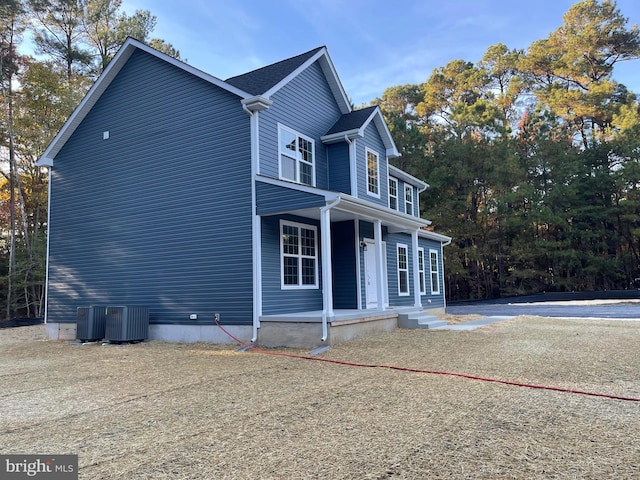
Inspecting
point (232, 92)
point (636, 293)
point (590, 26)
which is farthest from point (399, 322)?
point (590, 26)

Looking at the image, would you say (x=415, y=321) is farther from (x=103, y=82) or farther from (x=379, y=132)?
(x=103, y=82)

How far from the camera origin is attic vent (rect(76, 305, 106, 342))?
1037 centimetres

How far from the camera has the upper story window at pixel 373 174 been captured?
12.9m

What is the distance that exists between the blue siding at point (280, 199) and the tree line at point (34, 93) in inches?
614

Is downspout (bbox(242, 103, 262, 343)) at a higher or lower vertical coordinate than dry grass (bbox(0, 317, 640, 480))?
higher

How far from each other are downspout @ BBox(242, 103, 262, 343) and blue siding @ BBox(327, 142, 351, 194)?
3011 millimetres

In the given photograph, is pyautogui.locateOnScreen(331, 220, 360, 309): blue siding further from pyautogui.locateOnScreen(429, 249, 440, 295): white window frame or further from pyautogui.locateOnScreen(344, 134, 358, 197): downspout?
pyautogui.locateOnScreen(429, 249, 440, 295): white window frame

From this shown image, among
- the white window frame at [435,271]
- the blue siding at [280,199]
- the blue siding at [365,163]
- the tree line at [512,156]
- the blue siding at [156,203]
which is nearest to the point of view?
the blue siding at [280,199]

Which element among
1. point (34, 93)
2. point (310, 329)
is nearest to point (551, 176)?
point (310, 329)

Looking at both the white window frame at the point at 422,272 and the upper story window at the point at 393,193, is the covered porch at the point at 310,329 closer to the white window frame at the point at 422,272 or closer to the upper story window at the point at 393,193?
the upper story window at the point at 393,193

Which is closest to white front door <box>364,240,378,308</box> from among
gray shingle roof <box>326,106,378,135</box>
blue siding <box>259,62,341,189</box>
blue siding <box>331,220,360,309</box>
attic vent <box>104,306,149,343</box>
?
blue siding <box>331,220,360,309</box>

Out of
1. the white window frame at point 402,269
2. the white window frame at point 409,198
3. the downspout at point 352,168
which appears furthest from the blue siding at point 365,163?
the white window frame at point 409,198

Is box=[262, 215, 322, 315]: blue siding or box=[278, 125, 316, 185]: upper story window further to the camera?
box=[278, 125, 316, 185]: upper story window

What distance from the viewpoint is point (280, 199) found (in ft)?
29.8
